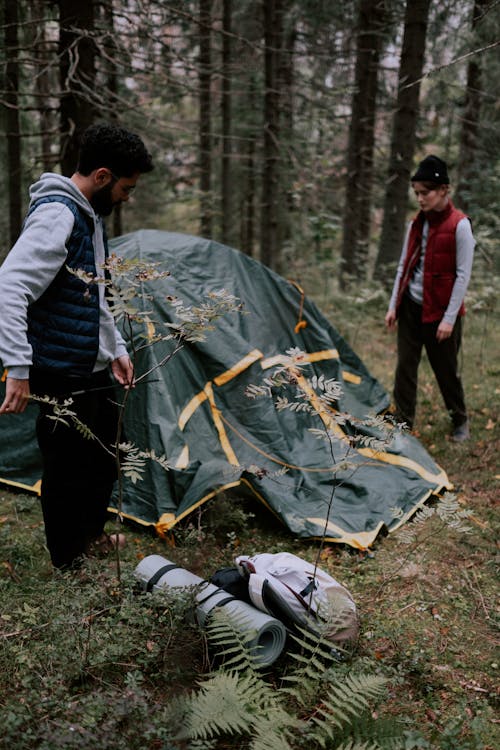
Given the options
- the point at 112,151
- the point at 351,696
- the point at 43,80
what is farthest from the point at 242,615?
the point at 43,80

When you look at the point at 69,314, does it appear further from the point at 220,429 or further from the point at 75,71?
the point at 75,71

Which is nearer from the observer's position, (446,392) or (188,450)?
(188,450)

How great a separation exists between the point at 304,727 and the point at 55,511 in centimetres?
157

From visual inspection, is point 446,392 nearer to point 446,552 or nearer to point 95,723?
point 446,552

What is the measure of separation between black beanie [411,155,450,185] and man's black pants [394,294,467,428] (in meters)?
0.96

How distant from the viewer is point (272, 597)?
8.51 ft

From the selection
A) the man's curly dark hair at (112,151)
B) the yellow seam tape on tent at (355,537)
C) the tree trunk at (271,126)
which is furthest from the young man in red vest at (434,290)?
the tree trunk at (271,126)

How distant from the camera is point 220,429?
424cm

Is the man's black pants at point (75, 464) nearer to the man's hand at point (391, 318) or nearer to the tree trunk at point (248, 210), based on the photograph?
the man's hand at point (391, 318)

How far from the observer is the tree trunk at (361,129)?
10.9 m

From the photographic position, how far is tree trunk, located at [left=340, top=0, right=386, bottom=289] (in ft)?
35.6

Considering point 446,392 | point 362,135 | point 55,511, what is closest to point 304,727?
point 55,511

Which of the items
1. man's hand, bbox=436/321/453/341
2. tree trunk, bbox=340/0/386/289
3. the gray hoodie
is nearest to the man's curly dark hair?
the gray hoodie

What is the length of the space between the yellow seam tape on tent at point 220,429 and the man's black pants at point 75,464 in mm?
1084
